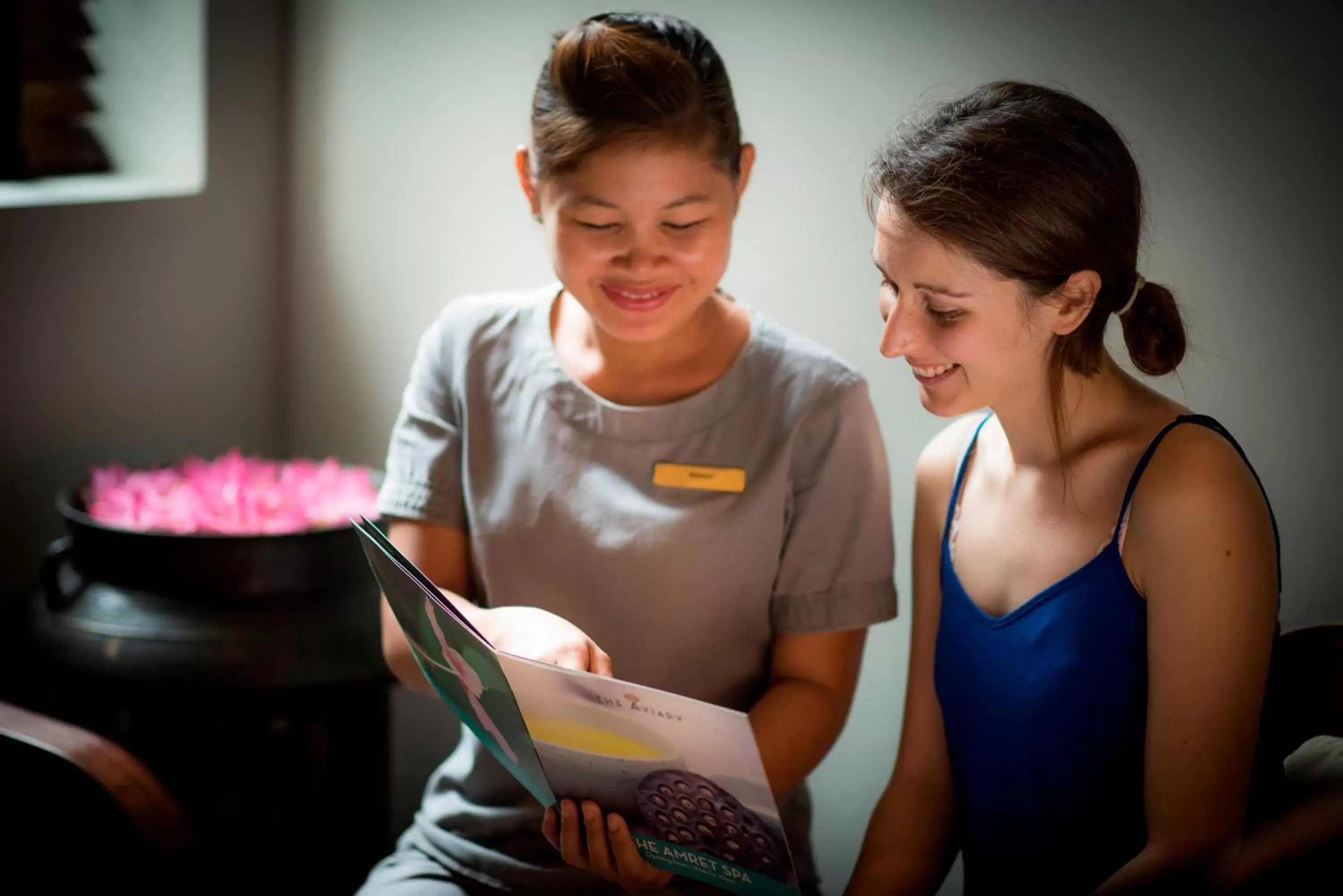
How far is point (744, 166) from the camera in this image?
1.53 meters

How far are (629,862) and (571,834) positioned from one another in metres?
0.06

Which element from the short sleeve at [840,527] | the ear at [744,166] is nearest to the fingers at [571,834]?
the short sleeve at [840,527]

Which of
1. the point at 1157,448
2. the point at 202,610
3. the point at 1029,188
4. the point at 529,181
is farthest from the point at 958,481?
the point at 202,610

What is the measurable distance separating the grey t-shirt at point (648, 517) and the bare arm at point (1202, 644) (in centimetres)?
40

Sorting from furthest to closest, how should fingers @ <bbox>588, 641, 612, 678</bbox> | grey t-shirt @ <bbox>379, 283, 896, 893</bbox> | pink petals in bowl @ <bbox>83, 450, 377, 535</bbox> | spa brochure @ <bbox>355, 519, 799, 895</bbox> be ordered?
pink petals in bowl @ <bbox>83, 450, 377, 535</bbox> → grey t-shirt @ <bbox>379, 283, 896, 893</bbox> → fingers @ <bbox>588, 641, 612, 678</bbox> → spa brochure @ <bbox>355, 519, 799, 895</bbox>

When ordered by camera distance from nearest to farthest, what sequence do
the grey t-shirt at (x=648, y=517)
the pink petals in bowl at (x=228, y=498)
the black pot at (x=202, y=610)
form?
1. the grey t-shirt at (x=648, y=517)
2. the black pot at (x=202, y=610)
3. the pink petals in bowl at (x=228, y=498)

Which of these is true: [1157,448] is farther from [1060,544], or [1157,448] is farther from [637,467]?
[637,467]

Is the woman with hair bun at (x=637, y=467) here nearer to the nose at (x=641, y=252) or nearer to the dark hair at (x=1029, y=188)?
the nose at (x=641, y=252)

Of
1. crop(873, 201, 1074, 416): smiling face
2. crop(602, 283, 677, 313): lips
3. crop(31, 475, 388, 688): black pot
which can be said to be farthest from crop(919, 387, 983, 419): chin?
crop(31, 475, 388, 688): black pot

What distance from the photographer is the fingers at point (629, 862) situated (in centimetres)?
125

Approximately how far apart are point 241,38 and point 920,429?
1506mm

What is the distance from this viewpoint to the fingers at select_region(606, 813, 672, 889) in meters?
1.25

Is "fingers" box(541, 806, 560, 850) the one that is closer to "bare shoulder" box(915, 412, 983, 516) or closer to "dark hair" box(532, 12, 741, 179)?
"bare shoulder" box(915, 412, 983, 516)

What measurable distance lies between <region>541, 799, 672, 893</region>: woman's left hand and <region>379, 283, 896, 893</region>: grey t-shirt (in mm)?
251
